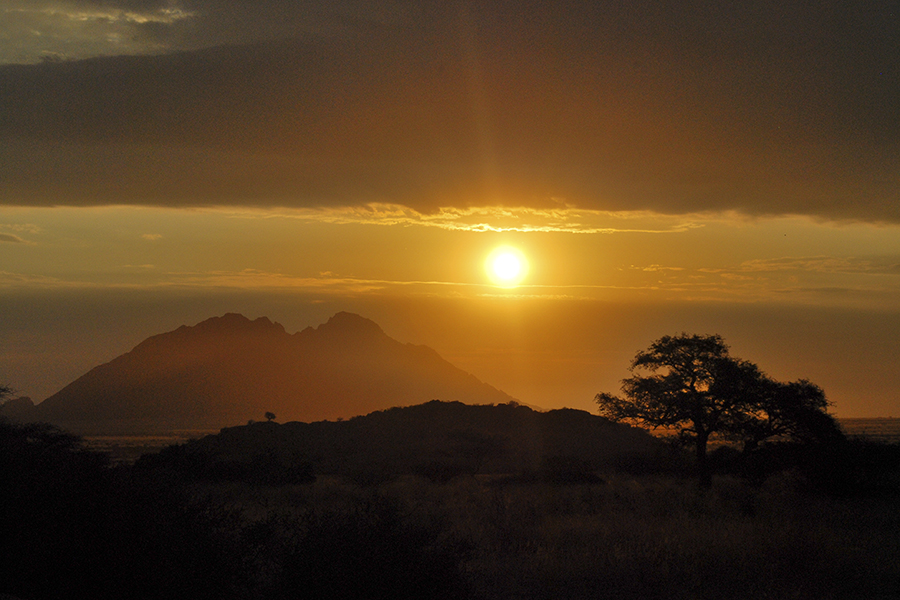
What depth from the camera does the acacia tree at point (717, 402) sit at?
1131 inches

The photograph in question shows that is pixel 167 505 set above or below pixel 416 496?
above

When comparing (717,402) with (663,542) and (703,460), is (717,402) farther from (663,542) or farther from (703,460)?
(663,542)

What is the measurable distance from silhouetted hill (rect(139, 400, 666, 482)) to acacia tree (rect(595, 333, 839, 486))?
8.20 m

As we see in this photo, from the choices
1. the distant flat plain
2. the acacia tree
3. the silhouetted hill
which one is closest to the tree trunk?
the acacia tree

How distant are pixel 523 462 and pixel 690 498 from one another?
2338 centimetres

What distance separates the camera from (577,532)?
18.0 metres

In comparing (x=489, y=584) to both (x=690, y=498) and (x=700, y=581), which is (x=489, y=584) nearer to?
(x=700, y=581)

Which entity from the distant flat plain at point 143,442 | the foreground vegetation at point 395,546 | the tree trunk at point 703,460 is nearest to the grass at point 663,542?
the foreground vegetation at point 395,546

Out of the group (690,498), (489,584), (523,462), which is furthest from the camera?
(523,462)

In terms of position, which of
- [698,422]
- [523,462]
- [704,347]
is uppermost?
[704,347]

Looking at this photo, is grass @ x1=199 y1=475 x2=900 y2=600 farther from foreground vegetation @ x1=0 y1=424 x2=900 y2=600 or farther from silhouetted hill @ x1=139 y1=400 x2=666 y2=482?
silhouetted hill @ x1=139 y1=400 x2=666 y2=482

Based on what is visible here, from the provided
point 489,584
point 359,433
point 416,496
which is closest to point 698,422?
point 416,496

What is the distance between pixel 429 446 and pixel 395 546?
1720 inches

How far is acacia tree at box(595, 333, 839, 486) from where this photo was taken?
94.3 feet
